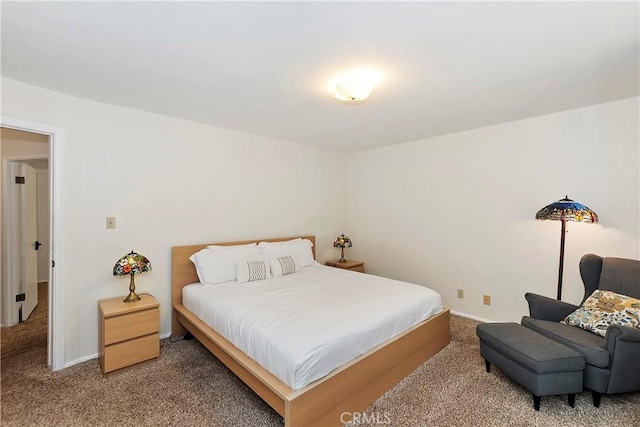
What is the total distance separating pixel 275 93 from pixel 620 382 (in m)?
3.22

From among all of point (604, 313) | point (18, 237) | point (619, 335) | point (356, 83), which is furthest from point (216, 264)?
point (604, 313)

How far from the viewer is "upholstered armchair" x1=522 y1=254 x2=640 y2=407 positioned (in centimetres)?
184

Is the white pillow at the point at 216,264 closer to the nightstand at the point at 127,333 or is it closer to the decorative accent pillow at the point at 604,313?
the nightstand at the point at 127,333

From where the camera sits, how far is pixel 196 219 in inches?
128

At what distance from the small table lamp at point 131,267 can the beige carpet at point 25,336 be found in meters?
1.11

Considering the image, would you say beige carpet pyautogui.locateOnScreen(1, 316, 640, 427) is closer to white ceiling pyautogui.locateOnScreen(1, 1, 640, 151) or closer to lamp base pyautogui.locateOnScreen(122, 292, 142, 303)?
lamp base pyautogui.locateOnScreen(122, 292, 142, 303)

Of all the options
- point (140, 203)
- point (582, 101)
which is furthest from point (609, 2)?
point (140, 203)

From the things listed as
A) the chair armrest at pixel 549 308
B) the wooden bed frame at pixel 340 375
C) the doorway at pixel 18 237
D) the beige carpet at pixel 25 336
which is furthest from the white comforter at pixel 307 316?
the doorway at pixel 18 237

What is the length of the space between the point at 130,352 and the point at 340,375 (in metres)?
1.84

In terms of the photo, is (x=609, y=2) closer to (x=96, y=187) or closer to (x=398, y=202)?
(x=398, y=202)

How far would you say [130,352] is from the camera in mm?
2393

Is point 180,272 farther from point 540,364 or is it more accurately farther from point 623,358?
point 623,358

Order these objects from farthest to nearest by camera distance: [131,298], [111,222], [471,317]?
[471,317]
[111,222]
[131,298]

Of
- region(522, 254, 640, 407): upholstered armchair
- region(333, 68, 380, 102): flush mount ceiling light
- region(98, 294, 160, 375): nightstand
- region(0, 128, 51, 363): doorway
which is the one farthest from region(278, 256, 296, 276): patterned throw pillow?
region(0, 128, 51, 363): doorway
